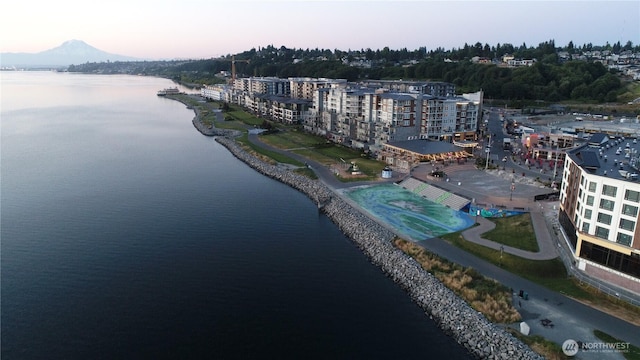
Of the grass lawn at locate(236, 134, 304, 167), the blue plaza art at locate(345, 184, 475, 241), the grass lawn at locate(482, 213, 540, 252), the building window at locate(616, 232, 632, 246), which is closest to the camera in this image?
the building window at locate(616, 232, 632, 246)

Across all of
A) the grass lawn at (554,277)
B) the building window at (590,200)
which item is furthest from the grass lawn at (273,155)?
the building window at (590,200)

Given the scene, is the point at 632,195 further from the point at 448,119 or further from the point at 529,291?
the point at 448,119

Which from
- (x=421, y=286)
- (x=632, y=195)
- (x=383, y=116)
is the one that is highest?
(x=383, y=116)

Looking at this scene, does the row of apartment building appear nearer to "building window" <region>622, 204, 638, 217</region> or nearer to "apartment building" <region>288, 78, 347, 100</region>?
"apartment building" <region>288, 78, 347, 100</region>

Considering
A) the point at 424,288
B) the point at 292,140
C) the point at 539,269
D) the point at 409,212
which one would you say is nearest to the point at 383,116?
the point at 292,140

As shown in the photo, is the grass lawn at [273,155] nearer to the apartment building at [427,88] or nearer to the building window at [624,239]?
the apartment building at [427,88]

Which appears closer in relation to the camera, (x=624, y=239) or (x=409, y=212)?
(x=624, y=239)

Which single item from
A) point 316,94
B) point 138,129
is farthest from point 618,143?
point 138,129

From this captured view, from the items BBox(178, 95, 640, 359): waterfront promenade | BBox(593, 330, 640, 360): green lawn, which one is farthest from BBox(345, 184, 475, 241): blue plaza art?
BBox(593, 330, 640, 360): green lawn
